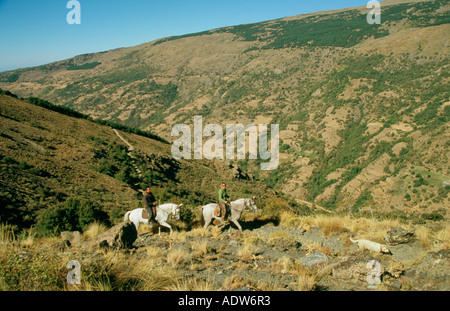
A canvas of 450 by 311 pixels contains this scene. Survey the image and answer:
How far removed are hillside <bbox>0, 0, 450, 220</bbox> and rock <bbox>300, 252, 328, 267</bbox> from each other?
5733 millimetres

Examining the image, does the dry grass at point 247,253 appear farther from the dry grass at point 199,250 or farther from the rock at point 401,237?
the rock at point 401,237

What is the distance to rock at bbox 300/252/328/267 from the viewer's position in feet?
23.2

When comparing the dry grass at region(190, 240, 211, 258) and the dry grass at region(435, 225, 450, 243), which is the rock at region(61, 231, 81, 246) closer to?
the dry grass at region(190, 240, 211, 258)

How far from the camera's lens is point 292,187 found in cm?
7581

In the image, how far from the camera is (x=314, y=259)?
734 cm

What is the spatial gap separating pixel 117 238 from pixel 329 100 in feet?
350

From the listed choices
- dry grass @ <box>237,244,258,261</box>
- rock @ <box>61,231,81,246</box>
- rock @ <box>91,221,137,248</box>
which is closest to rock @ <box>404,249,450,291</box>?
dry grass @ <box>237,244,258,261</box>

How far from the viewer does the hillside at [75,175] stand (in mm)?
13930

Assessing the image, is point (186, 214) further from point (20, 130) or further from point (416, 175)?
point (416, 175)

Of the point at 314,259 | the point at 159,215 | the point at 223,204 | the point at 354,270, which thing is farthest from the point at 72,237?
the point at 354,270

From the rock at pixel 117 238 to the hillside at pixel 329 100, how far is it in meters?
10.1

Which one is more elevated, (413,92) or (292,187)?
(413,92)
